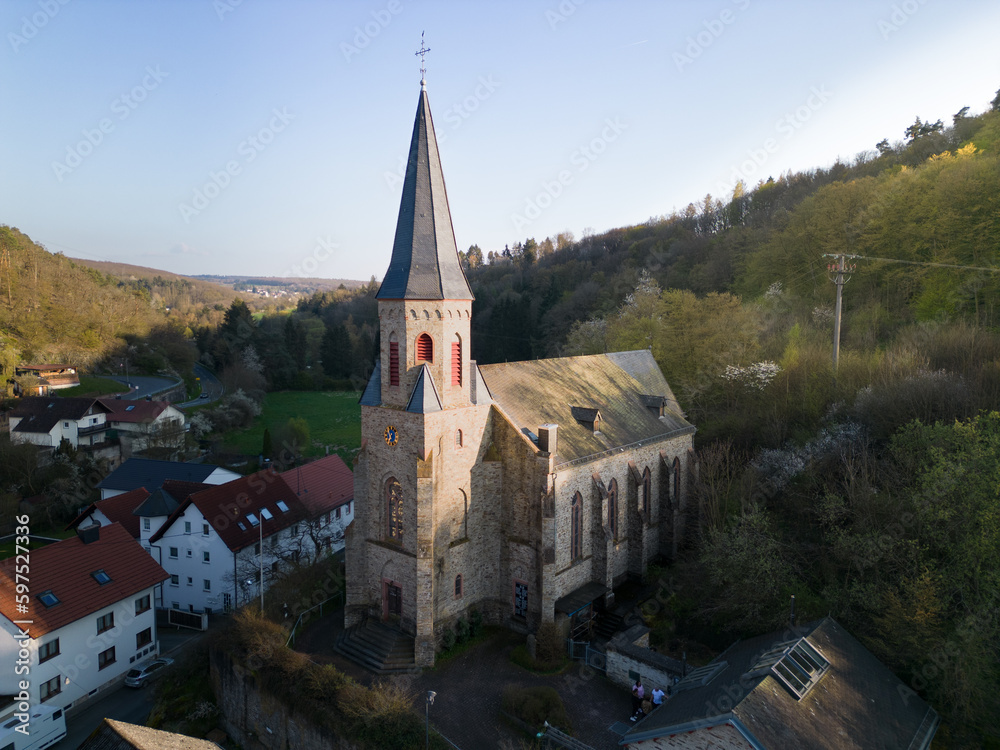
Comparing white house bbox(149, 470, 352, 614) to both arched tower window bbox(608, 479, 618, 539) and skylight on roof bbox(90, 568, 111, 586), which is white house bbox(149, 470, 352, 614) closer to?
skylight on roof bbox(90, 568, 111, 586)

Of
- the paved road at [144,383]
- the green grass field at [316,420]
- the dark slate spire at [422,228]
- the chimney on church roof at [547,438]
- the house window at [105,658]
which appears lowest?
the house window at [105,658]

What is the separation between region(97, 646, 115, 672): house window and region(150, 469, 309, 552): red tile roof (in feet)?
23.7

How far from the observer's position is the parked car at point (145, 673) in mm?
28594

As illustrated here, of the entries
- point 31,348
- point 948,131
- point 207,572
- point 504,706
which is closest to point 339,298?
point 31,348

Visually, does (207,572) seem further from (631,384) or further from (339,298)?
(339,298)

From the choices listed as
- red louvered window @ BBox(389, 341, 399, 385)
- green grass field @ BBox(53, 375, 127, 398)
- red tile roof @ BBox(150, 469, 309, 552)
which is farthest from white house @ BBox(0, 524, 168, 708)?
green grass field @ BBox(53, 375, 127, 398)

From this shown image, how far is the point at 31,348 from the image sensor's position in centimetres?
6475

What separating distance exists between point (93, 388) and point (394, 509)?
61.4 meters

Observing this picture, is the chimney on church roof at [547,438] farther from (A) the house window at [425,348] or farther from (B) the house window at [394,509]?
(B) the house window at [394,509]

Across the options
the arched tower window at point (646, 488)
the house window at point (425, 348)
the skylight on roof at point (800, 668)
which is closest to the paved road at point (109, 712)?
the house window at point (425, 348)

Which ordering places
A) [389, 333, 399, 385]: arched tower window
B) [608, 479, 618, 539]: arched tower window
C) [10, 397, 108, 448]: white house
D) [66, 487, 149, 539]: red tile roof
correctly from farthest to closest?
1. [10, 397, 108, 448]: white house
2. [66, 487, 149, 539]: red tile roof
3. [608, 479, 618, 539]: arched tower window
4. [389, 333, 399, 385]: arched tower window

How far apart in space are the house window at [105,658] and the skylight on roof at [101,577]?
11.1 feet

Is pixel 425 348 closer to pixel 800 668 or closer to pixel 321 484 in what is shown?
pixel 800 668

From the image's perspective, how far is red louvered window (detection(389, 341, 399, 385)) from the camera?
22.4m
